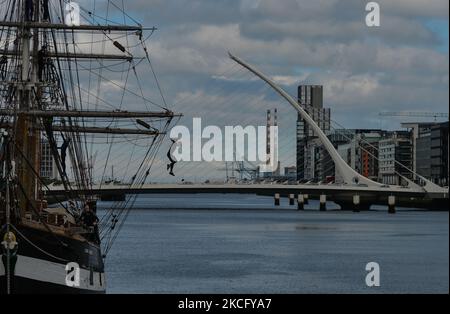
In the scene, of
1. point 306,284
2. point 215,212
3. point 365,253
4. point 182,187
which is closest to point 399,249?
point 365,253

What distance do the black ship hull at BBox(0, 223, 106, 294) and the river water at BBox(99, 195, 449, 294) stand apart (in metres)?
4.52

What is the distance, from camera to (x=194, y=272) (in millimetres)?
47062

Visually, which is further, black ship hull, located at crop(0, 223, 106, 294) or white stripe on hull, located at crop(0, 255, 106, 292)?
white stripe on hull, located at crop(0, 255, 106, 292)

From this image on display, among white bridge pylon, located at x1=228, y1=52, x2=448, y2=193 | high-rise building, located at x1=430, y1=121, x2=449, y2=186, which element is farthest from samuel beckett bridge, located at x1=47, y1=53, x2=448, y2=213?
high-rise building, located at x1=430, y1=121, x2=449, y2=186

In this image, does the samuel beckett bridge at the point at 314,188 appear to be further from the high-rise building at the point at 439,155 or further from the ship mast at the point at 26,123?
the ship mast at the point at 26,123

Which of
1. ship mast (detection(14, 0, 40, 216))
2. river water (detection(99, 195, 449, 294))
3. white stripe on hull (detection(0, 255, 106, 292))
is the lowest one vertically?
river water (detection(99, 195, 449, 294))

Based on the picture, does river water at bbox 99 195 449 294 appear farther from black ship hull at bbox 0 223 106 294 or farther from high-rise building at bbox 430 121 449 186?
high-rise building at bbox 430 121 449 186

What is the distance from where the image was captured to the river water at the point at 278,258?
137ft

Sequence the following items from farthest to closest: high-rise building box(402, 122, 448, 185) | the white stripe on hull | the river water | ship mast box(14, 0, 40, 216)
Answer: high-rise building box(402, 122, 448, 185), the river water, ship mast box(14, 0, 40, 216), the white stripe on hull

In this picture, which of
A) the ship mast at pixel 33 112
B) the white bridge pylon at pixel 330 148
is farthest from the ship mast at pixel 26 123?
the white bridge pylon at pixel 330 148

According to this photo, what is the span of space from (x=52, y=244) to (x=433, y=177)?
15718 centimetres

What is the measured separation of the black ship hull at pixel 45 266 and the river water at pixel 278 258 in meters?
4.52

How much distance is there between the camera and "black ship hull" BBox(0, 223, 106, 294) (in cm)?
3206
